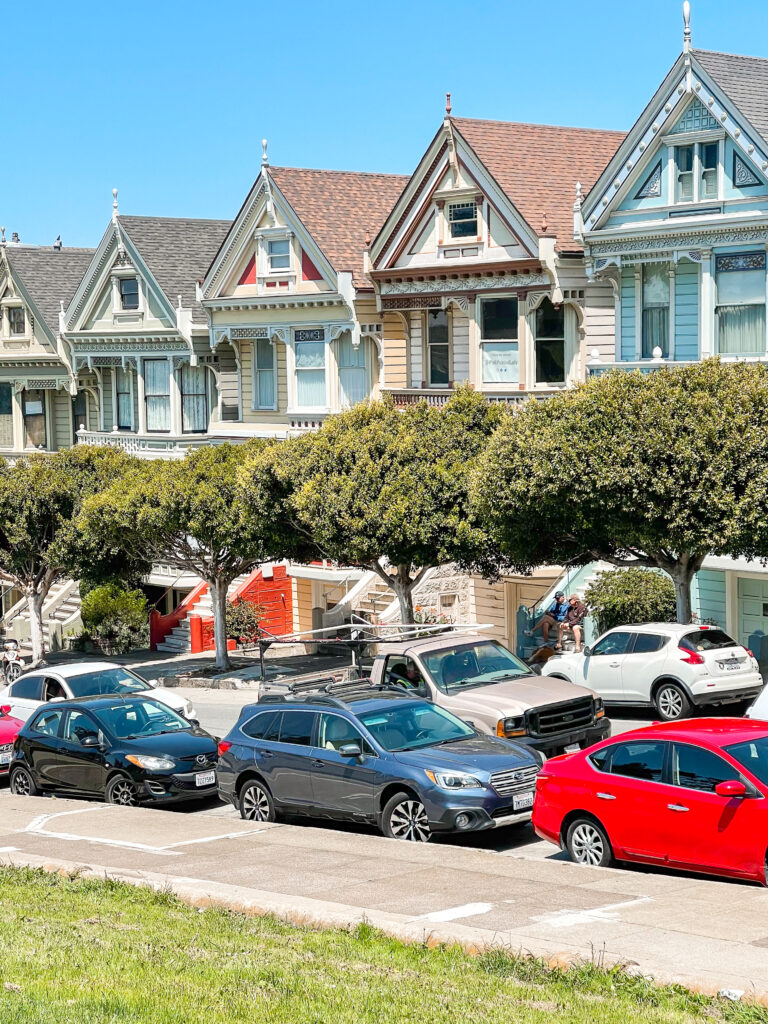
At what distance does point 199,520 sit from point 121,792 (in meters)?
14.1

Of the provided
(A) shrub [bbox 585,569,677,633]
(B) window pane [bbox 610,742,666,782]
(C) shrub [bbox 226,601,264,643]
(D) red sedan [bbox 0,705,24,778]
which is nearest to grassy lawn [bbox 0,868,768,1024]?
(B) window pane [bbox 610,742,666,782]

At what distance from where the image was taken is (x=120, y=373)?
4759 cm

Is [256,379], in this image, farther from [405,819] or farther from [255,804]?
[405,819]

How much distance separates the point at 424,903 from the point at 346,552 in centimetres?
1717

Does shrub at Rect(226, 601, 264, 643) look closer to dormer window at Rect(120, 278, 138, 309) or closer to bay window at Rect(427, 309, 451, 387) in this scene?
bay window at Rect(427, 309, 451, 387)

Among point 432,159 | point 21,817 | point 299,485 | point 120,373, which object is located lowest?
point 21,817

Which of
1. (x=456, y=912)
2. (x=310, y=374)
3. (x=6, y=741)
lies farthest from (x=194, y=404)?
(x=456, y=912)

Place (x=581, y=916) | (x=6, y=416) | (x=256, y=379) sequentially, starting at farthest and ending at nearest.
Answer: (x=6, y=416) → (x=256, y=379) → (x=581, y=916)

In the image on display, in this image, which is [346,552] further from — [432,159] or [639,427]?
[432,159]

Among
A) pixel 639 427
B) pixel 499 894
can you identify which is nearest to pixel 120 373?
pixel 639 427

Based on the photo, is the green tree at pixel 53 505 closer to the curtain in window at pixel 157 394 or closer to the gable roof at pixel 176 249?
the curtain in window at pixel 157 394

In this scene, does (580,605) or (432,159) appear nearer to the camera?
(580,605)

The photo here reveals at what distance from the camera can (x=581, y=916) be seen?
1172cm

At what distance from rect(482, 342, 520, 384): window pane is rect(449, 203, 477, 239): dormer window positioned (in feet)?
8.68
